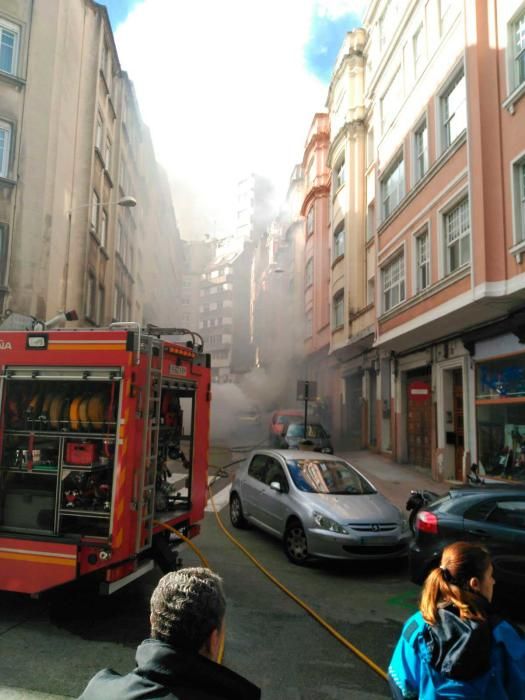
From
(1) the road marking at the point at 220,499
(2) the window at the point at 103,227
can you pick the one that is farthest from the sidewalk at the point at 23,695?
(2) the window at the point at 103,227

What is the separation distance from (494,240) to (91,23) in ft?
55.8

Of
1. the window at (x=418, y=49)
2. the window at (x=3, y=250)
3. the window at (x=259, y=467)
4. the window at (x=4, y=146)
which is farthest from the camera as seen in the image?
the window at (x=4, y=146)

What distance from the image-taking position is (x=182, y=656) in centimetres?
148

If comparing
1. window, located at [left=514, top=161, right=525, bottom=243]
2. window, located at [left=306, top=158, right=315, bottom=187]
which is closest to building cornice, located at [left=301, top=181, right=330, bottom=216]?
window, located at [left=306, top=158, right=315, bottom=187]

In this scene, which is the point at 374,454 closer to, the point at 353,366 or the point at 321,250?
the point at 353,366

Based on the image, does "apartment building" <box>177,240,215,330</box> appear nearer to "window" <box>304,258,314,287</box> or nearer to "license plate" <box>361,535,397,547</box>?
"window" <box>304,258,314,287</box>

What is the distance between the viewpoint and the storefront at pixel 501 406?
10477 mm

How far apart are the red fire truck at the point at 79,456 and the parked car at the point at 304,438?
12809 millimetres

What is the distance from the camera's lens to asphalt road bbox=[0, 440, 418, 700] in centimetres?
367

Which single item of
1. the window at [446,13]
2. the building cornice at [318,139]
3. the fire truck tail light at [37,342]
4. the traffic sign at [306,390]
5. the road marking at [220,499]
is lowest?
the road marking at [220,499]

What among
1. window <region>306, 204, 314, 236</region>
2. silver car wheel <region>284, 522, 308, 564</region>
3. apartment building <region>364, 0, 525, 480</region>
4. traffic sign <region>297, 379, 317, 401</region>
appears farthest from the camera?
window <region>306, 204, 314, 236</region>

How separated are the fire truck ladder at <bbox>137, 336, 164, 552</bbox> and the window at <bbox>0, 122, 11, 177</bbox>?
41.3ft

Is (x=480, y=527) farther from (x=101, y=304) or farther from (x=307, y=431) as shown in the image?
(x=101, y=304)

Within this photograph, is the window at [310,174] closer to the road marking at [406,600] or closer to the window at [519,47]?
the window at [519,47]
